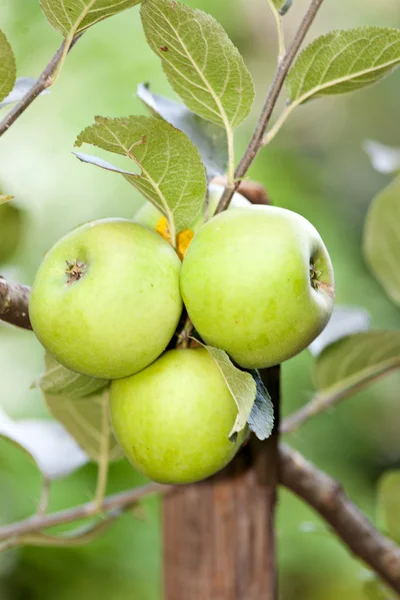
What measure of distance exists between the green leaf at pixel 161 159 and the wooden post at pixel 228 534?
282mm

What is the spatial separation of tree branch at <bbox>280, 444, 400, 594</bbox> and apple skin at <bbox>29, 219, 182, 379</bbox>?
1.10ft

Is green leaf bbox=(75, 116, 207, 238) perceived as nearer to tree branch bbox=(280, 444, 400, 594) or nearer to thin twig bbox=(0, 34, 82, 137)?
thin twig bbox=(0, 34, 82, 137)

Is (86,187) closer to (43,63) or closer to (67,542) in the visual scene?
(43,63)

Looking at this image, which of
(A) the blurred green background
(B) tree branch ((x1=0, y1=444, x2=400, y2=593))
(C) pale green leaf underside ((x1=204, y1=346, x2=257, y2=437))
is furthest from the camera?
(A) the blurred green background

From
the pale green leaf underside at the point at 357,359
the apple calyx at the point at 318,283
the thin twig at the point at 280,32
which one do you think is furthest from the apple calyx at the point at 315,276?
the pale green leaf underside at the point at 357,359

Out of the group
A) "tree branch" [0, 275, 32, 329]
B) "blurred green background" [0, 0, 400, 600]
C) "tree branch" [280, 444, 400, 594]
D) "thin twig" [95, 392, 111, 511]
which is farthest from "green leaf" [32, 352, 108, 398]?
"blurred green background" [0, 0, 400, 600]

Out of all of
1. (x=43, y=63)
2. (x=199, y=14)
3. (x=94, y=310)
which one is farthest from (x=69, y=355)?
(x=43, y=63)

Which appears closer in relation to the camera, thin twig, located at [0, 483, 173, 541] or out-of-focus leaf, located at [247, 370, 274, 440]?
out-of-focus leaf, located at [247, 370, 274, 440]

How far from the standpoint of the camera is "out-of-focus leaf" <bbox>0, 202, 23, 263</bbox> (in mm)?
601

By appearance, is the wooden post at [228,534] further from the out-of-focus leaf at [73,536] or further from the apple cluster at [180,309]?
the apple cluster at [180,309]

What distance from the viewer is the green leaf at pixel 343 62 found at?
362 mm

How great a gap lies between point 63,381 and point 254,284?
16cm

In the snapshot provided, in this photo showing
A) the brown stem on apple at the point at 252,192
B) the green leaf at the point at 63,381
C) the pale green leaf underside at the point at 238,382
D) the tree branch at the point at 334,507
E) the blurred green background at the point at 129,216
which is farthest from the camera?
the blurred green background at the point at 129,216

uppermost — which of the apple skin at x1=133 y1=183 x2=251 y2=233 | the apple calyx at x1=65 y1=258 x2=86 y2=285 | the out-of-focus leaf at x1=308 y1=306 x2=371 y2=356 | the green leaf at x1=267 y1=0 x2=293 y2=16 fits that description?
the green leaf at x1=267 y1=0 x2=293 y2=16
